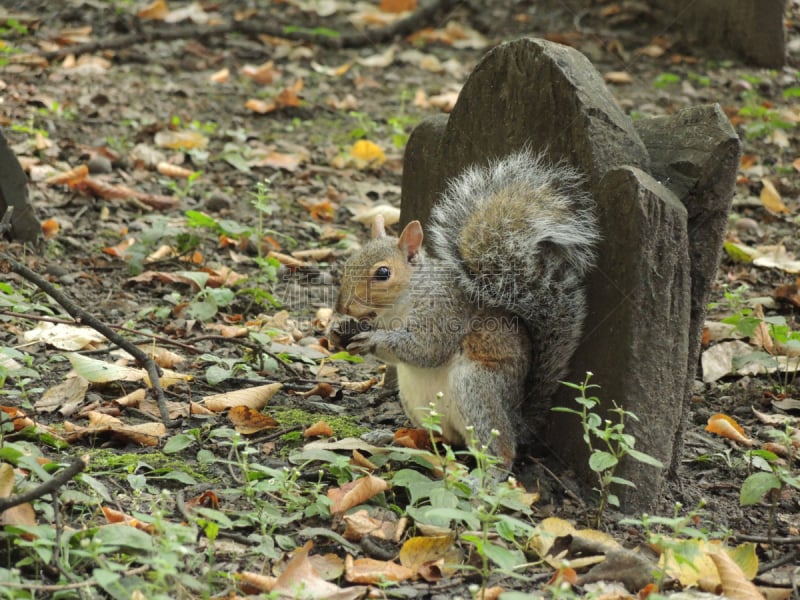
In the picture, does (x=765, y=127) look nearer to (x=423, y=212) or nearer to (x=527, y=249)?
(x=423, y=212)

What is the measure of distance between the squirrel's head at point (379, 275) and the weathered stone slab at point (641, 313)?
592mm

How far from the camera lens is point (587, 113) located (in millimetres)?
2773

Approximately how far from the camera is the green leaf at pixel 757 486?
2496mm

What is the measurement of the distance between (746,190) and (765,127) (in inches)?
23.4

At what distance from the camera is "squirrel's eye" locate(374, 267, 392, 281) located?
297 centimetres

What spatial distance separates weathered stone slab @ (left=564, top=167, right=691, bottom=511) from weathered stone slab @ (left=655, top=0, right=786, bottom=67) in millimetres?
4300

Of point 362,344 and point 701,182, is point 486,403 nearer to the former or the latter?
point 362,344

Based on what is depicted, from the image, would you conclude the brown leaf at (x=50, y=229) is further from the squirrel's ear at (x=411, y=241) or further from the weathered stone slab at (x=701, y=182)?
the weathered stone slab at (x=701, y=182)

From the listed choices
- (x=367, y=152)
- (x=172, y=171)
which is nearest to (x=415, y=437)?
(x=172, y=171)

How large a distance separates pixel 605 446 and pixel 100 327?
1523 millimetres

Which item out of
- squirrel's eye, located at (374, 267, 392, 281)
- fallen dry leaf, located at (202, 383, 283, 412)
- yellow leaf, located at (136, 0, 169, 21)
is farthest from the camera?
yellow leaf, located at (136, 0, 169, 21)

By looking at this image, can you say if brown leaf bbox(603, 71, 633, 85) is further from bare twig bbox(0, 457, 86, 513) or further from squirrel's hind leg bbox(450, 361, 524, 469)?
bare twig bbox(0, 457, 86, 513)

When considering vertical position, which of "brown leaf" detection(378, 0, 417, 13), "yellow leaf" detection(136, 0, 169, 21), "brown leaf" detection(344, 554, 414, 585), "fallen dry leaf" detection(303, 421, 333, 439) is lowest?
"fallen dry leaf" detection(303, 421, 333, 439)

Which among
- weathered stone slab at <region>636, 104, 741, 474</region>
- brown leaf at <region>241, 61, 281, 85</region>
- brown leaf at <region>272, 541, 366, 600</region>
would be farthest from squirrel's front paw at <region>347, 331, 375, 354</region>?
brown leaf at <region>241, 61, 281, 85</region>
